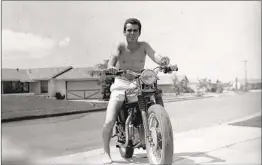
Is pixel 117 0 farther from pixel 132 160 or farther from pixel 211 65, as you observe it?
pixel 132 160

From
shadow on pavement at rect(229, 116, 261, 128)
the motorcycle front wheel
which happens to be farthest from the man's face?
shadow on pavement at rect(229, 116, 261, 128)

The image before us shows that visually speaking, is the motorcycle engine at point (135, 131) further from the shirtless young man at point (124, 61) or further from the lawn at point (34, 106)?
the lawn at point (34, 106)

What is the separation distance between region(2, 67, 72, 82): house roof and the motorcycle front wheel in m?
1.32

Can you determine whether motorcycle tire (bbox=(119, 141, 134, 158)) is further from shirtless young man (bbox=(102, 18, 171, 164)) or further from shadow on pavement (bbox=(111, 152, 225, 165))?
shirtless young man (bbox=(102, 18, 171, 164))

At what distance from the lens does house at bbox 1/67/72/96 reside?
3439 mm

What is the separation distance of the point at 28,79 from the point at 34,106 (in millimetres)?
348

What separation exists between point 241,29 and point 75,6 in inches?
77.2

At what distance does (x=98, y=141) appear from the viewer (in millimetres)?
4133

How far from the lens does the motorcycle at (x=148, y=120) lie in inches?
92.0

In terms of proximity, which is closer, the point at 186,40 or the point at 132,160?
the point at 132,160

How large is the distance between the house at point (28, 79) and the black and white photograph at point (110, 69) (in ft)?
0.04

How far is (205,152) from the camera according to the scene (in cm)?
323

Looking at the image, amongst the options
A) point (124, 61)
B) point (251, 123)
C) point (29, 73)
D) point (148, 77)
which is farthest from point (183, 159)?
point (251, 123)

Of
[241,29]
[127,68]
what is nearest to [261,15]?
[241,29]
